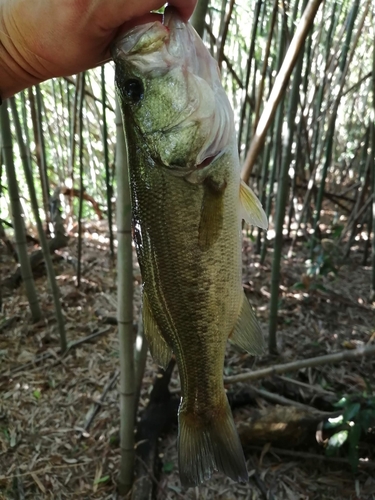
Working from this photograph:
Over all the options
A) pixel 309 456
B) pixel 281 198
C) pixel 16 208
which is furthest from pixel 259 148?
pixel 16 208

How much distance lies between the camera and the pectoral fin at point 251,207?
1.06m

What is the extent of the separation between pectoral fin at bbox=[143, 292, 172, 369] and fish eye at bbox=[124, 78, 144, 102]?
46cm

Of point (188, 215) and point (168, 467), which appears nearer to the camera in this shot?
Answer: point (188, 215)

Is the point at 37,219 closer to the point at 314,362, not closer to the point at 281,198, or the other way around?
the point at 281,198

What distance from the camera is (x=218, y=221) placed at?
1.00 metres

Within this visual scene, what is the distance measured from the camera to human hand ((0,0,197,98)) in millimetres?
858

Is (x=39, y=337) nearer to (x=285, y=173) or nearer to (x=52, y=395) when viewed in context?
(x=52, y=395)

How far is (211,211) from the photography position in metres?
0.99

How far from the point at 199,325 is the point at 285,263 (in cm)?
306

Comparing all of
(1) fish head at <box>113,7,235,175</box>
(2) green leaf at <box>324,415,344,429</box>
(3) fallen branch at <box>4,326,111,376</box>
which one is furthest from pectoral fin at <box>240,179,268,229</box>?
(3) fallen branch at <box>4,326,111,376</box>

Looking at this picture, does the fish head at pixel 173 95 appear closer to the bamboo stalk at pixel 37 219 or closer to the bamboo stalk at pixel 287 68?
the bamboo stalk at pixel 287 68

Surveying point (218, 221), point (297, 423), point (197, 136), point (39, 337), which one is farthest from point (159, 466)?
point (197, 136)

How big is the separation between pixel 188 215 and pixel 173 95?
0.86 ft

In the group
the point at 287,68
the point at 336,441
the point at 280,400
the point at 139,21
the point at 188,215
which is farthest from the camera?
the point at 280,400
